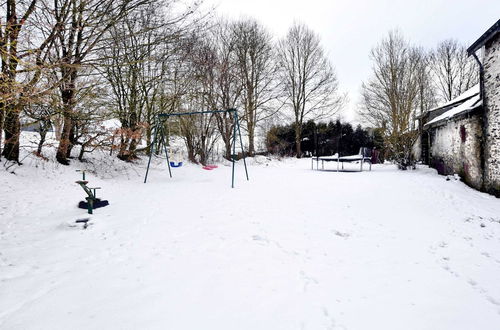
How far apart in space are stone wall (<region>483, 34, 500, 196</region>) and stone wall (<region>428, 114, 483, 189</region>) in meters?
0.49

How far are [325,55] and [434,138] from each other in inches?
497

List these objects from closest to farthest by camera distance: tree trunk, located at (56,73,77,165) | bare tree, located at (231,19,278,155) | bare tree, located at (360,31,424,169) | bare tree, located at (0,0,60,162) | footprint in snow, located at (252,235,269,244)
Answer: bare tree, located at (0,0,60,162)
footprint in snow, located at (252,235,269,244)
tree trunk, located at (56,73,77,165)
bare tree, located at (360,31,424,169)
bare tree, located at (231,19,278,155)

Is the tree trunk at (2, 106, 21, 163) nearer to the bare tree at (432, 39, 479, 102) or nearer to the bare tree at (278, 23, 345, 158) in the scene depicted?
the bare tree at (278, 23, 345, 158)

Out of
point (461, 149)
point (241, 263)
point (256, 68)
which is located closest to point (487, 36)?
point (461, 149)

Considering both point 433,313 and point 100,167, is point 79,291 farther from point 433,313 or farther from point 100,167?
point 100,167

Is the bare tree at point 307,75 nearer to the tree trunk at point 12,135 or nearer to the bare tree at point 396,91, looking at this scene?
the bare tree at point 396,91

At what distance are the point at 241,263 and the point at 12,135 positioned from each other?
6.24 m

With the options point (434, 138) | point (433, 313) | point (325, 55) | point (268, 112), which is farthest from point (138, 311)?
point (325, 55)

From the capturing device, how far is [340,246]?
11.8 feet

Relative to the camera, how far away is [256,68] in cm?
1908

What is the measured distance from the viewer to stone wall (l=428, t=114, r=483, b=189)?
836cm

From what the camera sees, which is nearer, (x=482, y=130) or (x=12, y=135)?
(x=12, y=135)

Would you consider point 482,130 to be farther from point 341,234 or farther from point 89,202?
point 89,202

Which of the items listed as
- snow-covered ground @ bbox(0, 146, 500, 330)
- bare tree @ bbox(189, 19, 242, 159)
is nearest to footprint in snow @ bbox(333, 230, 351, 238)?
snow-covered ground @ bbox(0, 146, 500, 330)
